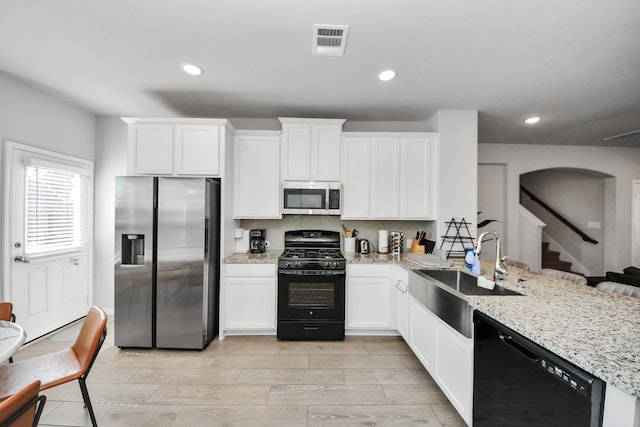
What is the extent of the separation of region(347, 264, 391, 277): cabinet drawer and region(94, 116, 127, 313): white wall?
10.6 ft

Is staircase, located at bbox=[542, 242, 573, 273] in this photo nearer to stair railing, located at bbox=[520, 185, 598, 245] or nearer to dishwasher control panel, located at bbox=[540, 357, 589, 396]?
stair railing, located at bbox=[520, 185, 598, 245]

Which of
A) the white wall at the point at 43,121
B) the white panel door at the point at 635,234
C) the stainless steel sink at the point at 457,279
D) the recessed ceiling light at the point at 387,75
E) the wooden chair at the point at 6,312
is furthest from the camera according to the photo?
the white panel door at the point at 635,234

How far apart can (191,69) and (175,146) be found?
0.89 meters

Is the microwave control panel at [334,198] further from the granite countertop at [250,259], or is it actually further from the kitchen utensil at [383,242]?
the granite countertop at [250,259]

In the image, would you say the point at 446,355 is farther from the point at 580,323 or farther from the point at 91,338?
the point at 91,338

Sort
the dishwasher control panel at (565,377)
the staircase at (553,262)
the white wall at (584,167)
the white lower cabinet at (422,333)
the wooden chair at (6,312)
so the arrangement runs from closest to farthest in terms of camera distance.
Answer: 1. the dishwasher control panel at (565,377)
2. the wooden chair at (6,312)
3. the white lower cabinet at (422,333)
4. the white wall at (584,167)
5. the staircase at (553,262)

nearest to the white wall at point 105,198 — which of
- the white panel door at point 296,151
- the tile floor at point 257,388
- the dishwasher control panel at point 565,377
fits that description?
the tile floor at point 257,388

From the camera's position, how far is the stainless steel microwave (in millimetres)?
3260

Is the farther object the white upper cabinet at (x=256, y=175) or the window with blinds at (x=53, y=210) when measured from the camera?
the white upper cabinet at (x=256, y=175)

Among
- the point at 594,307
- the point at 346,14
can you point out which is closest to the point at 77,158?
the point at 346,14

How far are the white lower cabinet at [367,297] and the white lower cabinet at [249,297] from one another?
85 cm

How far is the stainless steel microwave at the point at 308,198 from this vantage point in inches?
128

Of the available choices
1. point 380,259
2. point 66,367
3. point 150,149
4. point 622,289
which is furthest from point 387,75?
point 66,367

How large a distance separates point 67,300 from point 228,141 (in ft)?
9.00
